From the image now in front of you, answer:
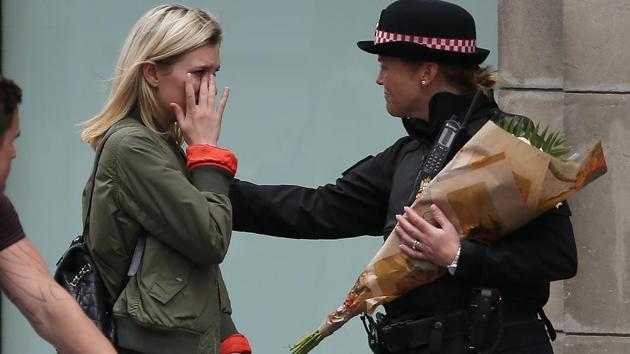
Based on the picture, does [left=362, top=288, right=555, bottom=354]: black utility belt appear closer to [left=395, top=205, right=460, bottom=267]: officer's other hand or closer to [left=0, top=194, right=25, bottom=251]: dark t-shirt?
[left=395, top=205, right=460, bottom=267]: officer's other hand

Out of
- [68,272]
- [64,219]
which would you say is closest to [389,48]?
[68,272]

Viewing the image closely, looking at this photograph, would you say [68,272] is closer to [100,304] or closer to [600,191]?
[100,304]

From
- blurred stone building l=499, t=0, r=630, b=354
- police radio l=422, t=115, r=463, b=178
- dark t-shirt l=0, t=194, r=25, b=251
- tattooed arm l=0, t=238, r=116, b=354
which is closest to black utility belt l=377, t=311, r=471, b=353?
police radio l=422, t=115, r=463, b=178

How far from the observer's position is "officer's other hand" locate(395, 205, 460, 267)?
4.43m

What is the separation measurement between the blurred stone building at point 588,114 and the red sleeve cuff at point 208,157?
2382 mm

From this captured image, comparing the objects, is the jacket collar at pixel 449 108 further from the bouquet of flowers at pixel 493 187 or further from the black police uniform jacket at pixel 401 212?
the bouquet of flowers at pixel 493 187

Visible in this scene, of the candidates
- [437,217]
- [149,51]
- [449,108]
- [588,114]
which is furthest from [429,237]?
[588,114]

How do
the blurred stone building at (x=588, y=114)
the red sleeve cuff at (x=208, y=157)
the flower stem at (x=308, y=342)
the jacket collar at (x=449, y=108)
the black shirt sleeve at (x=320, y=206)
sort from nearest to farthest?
1. the red sleeve cuff at (x=208, y=157)
2. the jacket collar at (x=449, y=108)
3. the flower stem at (x=308, y=342)
4. the black shirt sleeve at (x=320, y=206)
5. the blurred stone building at (x=588, y=114)

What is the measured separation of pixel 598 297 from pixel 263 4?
77.8 inches

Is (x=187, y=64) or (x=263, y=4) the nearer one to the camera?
(x=187, y=64)

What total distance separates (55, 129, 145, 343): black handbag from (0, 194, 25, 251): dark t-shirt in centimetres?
57

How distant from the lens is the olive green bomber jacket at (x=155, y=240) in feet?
13.6

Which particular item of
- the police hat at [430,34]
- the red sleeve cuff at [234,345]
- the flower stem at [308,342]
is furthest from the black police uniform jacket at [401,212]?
the red sleeve cuff at [234,345]

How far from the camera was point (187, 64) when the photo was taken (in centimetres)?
436
